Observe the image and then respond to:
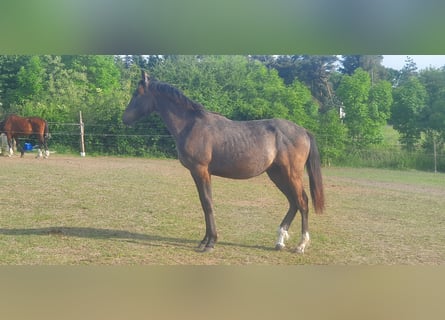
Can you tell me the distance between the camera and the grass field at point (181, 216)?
443 cm

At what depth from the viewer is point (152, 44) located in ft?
14.7

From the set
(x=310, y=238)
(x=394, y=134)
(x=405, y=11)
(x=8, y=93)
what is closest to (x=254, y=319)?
(x=310, y=238)

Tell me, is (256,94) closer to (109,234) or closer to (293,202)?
(293,202)

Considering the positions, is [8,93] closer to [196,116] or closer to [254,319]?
[196,116]

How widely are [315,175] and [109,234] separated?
2.09m

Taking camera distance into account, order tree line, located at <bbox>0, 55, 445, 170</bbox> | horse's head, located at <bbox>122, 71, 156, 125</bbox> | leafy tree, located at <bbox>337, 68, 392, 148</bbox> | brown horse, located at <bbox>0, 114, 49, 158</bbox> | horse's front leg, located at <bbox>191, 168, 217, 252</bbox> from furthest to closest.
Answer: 1. brown horse, located at <bbox>0, 114, 49, 158</bbox>
2. leafy tree, located at <bbox>337, 68, 392, 148</bbox>
3. tree line, located at <bbox>0, 55, 445, 170</bbox>
4. horse's head, located at <bbox>122, 71, 156, 125</bbox>
5. horse's front leg, located at <bbox>191, 168, 217, 252</bbox>

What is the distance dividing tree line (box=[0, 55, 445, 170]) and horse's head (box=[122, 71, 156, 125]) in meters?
0.19

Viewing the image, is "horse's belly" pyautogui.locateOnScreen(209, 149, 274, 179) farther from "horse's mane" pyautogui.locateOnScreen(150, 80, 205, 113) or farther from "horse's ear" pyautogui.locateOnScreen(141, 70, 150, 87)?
"horse's ear" pyautogui.locateOnScreen(141, 70, 150, 87)

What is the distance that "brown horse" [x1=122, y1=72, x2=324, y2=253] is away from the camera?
4.42 metres

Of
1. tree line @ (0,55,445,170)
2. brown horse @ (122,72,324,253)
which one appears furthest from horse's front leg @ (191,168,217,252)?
tree line @ (0,55,445,170)

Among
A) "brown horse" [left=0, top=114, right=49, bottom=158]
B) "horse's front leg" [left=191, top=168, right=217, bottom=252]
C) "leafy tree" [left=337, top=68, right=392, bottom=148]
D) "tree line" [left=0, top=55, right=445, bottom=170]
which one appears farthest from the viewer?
"brown horse" [left=0, top=114, right=49, bottom=158]

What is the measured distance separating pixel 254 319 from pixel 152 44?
2644 millimetres

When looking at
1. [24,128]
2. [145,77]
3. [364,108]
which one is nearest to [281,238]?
[364,108]

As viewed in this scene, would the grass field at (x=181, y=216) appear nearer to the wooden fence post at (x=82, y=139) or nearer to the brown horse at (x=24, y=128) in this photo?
the wooden fence post at (x=82, y=139)
